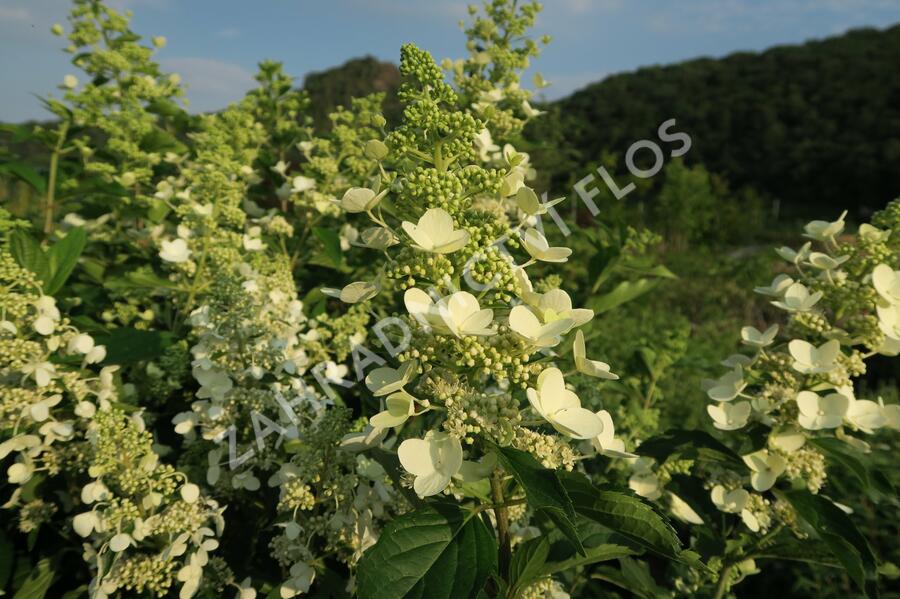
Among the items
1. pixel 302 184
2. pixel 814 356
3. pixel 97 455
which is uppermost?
pixel 302 184

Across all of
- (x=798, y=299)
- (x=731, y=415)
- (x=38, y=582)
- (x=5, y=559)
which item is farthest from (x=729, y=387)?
(x=5, y=559)

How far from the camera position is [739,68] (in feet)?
99.6

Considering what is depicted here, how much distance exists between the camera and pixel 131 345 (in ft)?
6.07

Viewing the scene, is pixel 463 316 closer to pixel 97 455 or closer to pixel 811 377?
pixel 97 455

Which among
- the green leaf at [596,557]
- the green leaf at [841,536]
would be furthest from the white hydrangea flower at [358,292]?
the green leaf at [841,536]

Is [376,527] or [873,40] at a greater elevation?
[873,40]

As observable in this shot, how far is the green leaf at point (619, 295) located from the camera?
8.29 ft

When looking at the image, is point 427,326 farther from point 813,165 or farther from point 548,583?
point 813,165

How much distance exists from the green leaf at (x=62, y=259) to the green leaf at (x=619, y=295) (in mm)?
1916

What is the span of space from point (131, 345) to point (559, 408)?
139 cm

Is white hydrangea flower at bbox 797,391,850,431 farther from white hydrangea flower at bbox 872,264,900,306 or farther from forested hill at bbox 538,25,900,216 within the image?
forested hill at bbox 538,25,900,216

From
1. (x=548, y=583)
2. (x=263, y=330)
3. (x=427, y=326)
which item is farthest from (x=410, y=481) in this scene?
(x=263, y=330)

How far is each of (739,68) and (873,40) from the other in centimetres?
676

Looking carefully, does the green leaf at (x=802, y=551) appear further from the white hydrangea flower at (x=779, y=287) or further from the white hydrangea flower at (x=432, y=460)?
the white hydrangea flower at (x=432, y=460)
